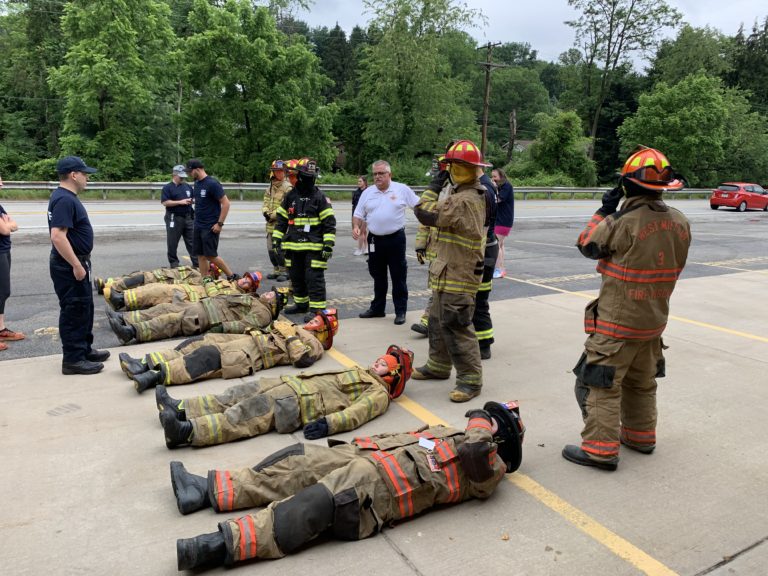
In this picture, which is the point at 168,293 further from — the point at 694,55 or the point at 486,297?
the point at 694,55

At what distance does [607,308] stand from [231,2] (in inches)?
1205

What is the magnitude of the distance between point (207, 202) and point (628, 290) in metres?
6.33

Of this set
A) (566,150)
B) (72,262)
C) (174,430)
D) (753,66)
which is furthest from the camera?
(753,66)

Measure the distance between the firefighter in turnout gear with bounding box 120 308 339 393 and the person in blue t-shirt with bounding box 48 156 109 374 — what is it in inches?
18.5

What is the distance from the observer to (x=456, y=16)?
38562 mm

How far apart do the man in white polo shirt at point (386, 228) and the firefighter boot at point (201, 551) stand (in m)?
4.70

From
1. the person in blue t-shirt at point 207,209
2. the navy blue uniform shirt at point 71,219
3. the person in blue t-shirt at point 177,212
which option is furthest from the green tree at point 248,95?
the navy blue uniform shirt at point 71,219

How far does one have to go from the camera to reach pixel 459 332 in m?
4.68

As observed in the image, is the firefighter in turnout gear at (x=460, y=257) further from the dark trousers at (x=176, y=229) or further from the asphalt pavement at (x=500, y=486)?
the dark trousers at (x=176, y=229)

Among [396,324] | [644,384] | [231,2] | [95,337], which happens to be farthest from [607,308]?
[231,2]

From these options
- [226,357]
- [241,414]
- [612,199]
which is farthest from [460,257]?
[226,357]

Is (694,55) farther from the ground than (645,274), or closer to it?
farther from the ground

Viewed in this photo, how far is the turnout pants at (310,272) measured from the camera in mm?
7004

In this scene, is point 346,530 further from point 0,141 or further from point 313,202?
point 0,141
